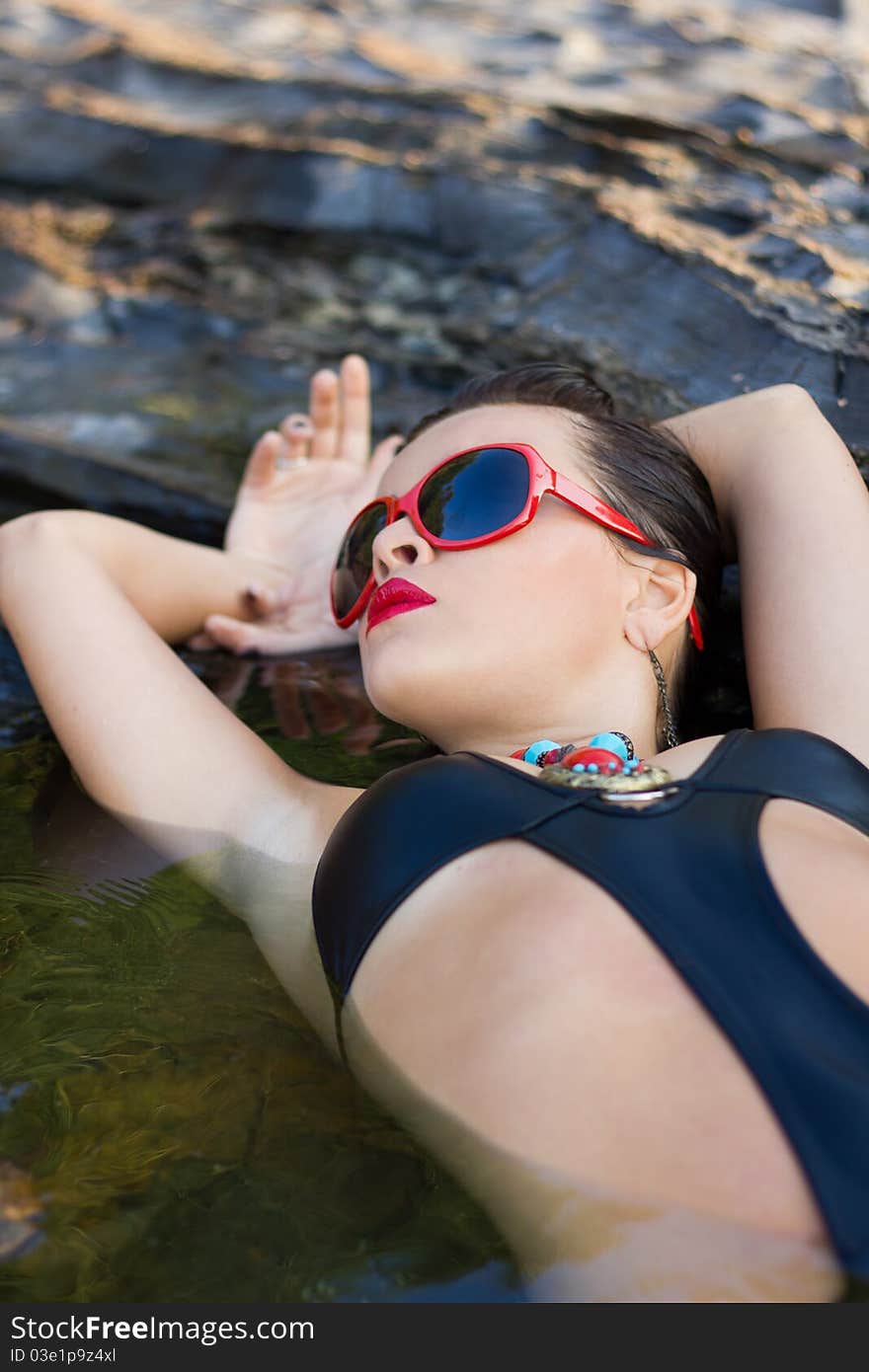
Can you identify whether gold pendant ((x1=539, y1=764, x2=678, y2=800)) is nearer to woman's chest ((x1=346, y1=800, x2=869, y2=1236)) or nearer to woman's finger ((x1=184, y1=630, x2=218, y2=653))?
woman's chest ((x1=346, y1=800, x2=869, y2=1236))

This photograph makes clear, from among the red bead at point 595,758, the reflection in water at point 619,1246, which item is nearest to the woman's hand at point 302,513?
the red bead at point 595,758

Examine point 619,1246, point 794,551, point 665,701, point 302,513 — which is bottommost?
point 302,513

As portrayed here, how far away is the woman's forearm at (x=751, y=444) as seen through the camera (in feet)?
7.98

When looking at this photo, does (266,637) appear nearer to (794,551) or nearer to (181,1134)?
(794,551)

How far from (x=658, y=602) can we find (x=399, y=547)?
47cm

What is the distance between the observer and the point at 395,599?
7.13ft

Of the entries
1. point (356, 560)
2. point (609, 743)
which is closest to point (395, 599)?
point (356, 560)

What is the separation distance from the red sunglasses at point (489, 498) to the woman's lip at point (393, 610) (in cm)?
10

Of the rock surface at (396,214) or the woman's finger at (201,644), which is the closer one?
the woman's finger at (201,644)

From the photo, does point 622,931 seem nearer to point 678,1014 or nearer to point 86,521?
point 678,1014

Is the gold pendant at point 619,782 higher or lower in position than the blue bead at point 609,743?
higher

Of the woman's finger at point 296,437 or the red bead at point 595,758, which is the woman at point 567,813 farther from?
the woman's finger at point 296,437

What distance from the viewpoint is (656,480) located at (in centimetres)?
238

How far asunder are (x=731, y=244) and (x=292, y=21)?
340cm
